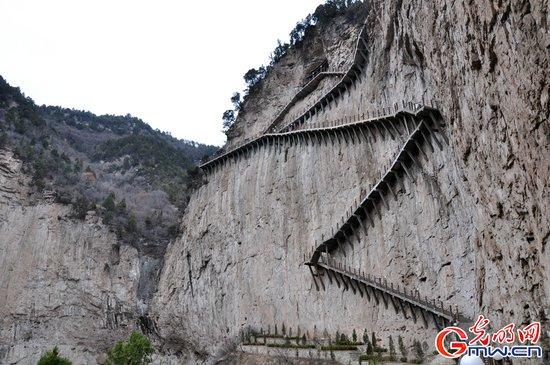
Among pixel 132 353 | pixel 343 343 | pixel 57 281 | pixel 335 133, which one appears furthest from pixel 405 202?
pixel 57 281

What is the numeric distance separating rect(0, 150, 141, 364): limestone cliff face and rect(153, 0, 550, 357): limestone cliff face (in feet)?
14.6

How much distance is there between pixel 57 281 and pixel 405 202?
113 feet

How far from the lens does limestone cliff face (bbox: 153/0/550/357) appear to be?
13.9 m

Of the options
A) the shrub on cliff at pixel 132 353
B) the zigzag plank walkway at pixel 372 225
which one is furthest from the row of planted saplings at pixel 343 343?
the shrub on cliff at pixel 132 353

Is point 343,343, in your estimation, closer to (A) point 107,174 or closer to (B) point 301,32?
(B) point 301,32

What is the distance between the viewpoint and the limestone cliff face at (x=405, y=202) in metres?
13.9

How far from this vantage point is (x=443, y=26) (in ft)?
58.9

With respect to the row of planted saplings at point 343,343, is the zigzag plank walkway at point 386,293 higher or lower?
higher

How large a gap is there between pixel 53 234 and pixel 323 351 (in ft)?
110

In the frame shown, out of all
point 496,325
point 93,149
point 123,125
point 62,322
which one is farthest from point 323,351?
point 123,125

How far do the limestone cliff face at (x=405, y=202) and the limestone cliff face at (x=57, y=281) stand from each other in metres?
4.45

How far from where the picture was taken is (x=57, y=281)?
4828cm
